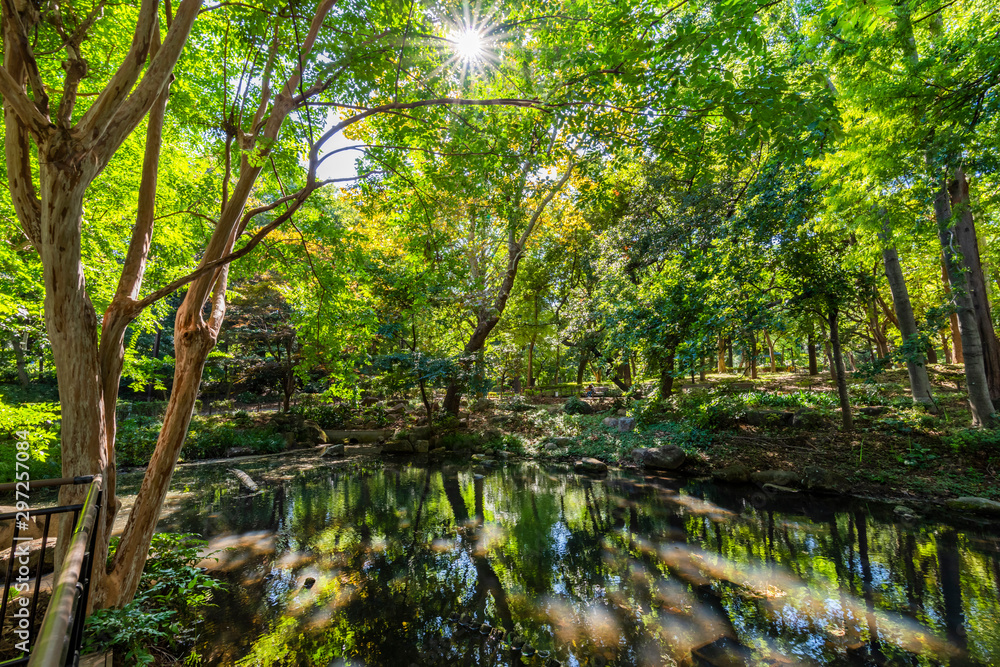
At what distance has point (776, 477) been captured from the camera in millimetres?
7262

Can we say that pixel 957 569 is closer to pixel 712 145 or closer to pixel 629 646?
pixel 629 646

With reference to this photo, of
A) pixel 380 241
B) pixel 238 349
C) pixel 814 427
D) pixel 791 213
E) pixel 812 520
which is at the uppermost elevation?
pixel 380 241

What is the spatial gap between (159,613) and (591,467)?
25.4ft

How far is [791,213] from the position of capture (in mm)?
7336

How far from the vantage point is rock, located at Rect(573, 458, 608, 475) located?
9055mm

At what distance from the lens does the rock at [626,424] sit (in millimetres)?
11239

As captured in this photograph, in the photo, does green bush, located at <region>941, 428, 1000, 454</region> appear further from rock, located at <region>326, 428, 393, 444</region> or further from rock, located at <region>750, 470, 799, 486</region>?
rock, located at <region>326, 428, 393, 444</region>

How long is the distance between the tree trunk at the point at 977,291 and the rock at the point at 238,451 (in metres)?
17.0

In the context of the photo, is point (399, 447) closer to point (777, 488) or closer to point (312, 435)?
point (312, 435)

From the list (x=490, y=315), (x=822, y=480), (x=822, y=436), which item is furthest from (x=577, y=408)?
(x=822, y=480)

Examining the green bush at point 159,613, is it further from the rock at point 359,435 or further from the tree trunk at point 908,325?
the tree trunk at point 908,325

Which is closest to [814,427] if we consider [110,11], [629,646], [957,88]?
[957,88]

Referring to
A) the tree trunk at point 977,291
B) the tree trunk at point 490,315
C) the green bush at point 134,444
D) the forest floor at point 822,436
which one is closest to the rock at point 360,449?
the tree trunk at point 490,315

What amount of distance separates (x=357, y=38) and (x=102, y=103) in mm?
1984
